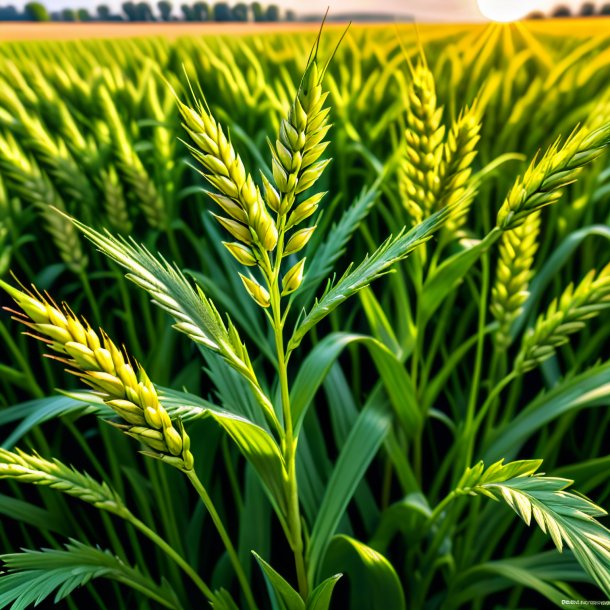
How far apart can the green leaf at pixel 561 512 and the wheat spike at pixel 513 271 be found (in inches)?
8.8

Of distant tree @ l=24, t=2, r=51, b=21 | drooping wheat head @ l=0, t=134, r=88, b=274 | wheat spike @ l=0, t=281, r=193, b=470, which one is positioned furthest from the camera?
distant tree @ l=24, t=2, r=51, b=21

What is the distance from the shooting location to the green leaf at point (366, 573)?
0.48m

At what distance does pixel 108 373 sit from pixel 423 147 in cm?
30

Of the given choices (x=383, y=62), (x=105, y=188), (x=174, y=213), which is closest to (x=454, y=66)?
(x=383, y=62)

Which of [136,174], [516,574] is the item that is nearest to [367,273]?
[516,574]

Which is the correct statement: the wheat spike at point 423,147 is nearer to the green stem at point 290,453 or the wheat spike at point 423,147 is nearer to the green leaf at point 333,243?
the green leaf at point 333,243

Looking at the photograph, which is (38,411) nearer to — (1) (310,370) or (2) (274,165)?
(1) (310,370)

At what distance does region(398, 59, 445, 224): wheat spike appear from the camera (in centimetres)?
48

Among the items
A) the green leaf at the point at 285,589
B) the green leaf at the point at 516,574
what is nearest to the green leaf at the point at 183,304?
the green leaf at the point at 285,589

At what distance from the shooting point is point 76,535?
69cm

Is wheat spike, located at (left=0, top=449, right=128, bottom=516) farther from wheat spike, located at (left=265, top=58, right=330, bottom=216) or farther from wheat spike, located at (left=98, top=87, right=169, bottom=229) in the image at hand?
wheat spike, located at (left=98, top=87, right=169, bottom=229)

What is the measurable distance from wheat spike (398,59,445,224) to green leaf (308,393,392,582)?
194mm

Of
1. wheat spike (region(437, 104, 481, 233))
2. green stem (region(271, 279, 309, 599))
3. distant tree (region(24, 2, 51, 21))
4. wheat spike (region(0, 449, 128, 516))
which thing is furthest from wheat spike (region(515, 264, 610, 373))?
distant tree (region(24, 2, 51, 21))

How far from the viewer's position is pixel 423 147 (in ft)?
1.58
